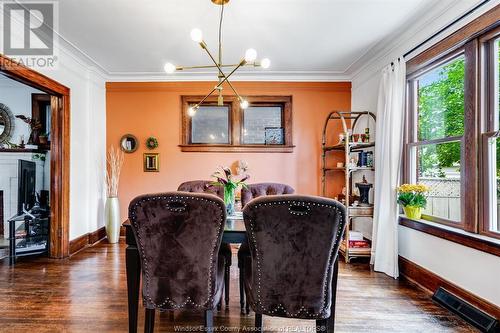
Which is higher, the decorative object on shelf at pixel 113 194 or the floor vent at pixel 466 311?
the decorative object on shelf at pixel 113 194

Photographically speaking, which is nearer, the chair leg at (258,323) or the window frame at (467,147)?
the chair leg at (258,323)

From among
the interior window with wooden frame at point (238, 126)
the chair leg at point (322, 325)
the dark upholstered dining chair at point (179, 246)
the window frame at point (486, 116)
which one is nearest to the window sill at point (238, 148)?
the interior window with wooden frame at point (238, 126)

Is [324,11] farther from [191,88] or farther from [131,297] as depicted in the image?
[131,297]

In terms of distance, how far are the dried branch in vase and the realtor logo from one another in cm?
160

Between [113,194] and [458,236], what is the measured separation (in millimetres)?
4426

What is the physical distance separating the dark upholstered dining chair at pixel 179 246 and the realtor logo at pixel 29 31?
2371 millimetres

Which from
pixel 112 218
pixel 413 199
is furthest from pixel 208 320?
pixel 112 218

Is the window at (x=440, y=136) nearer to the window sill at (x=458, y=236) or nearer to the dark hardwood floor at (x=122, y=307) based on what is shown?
the window sill at (x=458, y=236)

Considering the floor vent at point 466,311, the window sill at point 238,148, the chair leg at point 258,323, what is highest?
the window sill at point 238,148

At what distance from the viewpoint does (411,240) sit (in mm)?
2943

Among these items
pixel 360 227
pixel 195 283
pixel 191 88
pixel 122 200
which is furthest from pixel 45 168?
pixel 360 227

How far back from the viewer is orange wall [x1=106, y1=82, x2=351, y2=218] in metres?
4.49

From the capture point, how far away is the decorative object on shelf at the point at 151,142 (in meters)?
4.48

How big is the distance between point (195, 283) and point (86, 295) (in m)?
1.55
